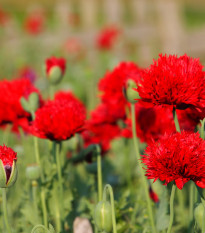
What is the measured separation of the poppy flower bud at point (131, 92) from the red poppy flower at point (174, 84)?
20cm

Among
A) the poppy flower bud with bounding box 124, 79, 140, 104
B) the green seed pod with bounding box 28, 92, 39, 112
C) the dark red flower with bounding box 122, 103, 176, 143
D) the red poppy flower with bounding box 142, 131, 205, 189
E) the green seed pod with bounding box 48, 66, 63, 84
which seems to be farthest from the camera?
the green seed pod with bounding box 48, 66, 63, 84

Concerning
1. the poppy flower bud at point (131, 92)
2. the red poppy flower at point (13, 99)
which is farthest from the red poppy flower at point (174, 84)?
the red poppy flower at point (13, 99)

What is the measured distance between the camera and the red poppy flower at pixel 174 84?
1.10m

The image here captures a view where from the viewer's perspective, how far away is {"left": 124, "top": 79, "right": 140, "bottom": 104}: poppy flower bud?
135 cm

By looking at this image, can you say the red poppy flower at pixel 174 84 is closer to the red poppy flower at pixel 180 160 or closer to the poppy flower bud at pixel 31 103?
the red poppy flower at pixel 180 160

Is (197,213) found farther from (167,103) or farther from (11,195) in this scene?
(11,195)

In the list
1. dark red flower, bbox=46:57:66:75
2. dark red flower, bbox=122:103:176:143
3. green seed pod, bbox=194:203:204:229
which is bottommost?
green seed pod, bbox=194:203:204:229

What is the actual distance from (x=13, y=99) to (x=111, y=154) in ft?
4.16

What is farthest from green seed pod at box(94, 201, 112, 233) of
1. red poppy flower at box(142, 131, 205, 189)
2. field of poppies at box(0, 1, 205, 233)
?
red poppy flower at box(142, 131, 205, 189)

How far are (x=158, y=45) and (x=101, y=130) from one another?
5.11 m

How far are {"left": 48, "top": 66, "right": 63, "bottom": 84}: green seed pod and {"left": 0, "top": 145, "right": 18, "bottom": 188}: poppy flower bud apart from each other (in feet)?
2.23

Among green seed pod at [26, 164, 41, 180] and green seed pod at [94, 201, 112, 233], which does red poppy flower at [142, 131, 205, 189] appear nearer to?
green seed pod at [94, 201, 112, 233]

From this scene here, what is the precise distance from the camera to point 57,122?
1.37m

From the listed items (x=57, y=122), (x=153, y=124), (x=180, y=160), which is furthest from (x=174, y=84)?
(x=153, y=124)
